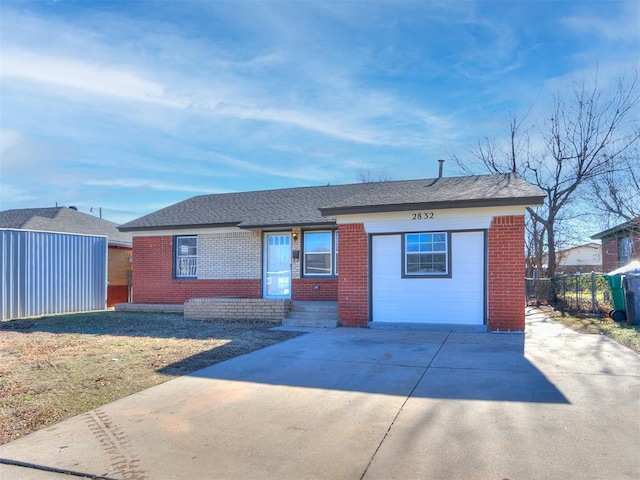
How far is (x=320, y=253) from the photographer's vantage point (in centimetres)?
1459

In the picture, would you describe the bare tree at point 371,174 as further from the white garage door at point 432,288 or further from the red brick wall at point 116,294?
the white garage door at point 432,288

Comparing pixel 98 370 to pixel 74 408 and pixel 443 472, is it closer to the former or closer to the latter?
pixel 74 408

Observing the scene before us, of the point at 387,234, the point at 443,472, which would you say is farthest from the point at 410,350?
the point at 443,472

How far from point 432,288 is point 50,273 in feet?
44.5

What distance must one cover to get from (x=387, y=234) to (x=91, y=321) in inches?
367

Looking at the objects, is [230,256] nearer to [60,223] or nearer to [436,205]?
[436,205]

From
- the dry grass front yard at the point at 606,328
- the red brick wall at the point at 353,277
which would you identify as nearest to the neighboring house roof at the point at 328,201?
the red brick wall at the point at 353,277

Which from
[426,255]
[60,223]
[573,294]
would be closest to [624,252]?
[573,294]

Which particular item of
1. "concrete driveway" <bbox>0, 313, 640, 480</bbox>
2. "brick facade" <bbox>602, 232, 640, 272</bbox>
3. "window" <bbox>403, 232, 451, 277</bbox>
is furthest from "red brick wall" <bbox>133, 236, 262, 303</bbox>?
"brick facade" <bbox>602, 232, 640, 272</bbox>

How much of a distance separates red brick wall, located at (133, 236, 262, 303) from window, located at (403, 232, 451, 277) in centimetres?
659

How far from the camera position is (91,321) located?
14.1 m

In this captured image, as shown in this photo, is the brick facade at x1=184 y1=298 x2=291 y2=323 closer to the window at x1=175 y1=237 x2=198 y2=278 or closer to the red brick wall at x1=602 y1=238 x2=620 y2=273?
the window at x1=175 y1=237 x2=198 y2=278

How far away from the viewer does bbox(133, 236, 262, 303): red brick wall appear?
631 inches

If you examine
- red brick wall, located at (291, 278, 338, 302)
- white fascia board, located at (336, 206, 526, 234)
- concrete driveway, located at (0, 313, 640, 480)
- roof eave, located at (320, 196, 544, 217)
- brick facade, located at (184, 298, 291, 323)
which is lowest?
concrete driveway, located at (0, 313, 640, 480)
